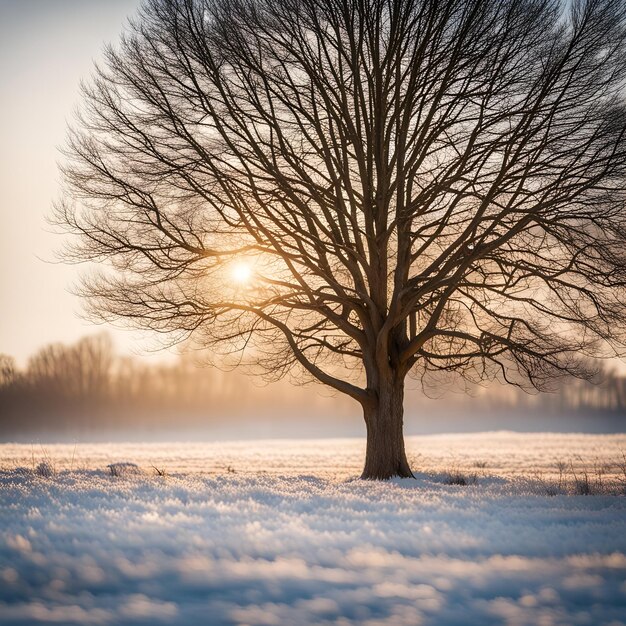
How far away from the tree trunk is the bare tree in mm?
43

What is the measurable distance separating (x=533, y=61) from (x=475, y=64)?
4.58 feet

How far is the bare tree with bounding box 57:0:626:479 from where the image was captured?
46.5 feet

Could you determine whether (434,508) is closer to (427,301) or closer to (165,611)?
(165,611)

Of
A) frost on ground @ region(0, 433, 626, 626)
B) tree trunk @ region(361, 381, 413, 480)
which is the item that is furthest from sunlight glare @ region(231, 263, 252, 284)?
frost on ground @ region(0, 433, 626, 626)

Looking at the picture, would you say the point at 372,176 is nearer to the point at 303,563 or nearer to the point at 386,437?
the point at 386,437

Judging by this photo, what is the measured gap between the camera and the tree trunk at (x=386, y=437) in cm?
1512

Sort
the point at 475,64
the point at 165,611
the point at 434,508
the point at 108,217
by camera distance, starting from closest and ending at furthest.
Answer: the point at 165,611
the point at 434,508
the point at 475,64
the point at 108,217

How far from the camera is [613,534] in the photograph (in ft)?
20.1

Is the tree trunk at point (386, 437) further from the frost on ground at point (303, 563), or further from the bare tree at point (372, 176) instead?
the frost on ground at point (303, 563)

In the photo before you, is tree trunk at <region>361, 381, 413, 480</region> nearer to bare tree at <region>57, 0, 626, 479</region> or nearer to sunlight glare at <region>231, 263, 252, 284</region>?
bare tree at <region>57, 0, 626, 479</region>

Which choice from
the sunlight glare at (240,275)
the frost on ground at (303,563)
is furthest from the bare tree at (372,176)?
the frost on ground at (303,563)

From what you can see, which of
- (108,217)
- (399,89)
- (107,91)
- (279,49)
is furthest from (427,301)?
(107,91)

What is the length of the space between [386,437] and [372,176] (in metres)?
5.68

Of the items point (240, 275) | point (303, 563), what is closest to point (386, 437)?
point (240, 275)
